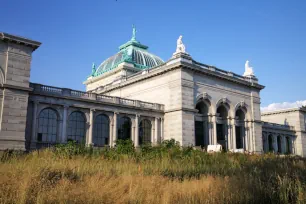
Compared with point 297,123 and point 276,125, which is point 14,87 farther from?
point 297,123

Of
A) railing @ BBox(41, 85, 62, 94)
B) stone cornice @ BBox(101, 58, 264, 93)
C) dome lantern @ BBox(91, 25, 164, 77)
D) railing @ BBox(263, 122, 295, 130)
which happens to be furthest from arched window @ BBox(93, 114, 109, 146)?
railing @ BBox(263, 122, 295, 130)

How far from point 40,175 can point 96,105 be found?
26.9m

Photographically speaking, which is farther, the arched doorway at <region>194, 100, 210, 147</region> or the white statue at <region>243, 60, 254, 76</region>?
the white statue at <region>243, 60, 254, 76</region>

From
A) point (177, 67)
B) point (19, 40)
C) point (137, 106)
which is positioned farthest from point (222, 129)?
point (19, 40)

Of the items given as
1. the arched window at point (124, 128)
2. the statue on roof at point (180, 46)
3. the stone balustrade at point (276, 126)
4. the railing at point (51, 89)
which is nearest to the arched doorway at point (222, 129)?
the statue on roof at point (180, 46)

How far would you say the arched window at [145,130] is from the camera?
1567 inches

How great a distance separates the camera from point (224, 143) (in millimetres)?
44375

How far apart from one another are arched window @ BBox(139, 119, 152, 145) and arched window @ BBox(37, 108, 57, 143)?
38.4 ft

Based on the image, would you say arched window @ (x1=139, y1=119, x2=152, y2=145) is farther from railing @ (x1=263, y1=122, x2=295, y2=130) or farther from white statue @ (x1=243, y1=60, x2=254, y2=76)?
railing @ (x1=263, y1=122, x2=295, y2=130)

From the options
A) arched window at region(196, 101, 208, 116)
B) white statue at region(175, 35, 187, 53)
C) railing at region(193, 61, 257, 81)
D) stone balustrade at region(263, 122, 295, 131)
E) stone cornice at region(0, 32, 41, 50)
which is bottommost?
stone balustrade at region(263, 122, 295, 131)

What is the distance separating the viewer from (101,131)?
36281 mm

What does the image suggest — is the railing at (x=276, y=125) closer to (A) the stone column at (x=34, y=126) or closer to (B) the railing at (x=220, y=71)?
(B) the railing at (x=220, y=71)

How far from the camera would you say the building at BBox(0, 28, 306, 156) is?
28219 mm

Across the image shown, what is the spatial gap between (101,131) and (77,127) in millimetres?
3264
